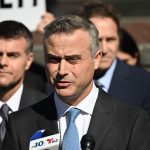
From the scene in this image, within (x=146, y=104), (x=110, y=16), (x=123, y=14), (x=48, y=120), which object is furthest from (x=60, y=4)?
(x=48, y=120)

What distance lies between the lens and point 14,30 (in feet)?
18.0

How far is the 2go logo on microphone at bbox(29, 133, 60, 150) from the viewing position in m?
3.72

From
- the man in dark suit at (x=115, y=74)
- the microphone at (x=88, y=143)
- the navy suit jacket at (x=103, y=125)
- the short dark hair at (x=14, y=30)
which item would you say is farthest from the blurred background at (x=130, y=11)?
the microphone at (x=88, y=143)

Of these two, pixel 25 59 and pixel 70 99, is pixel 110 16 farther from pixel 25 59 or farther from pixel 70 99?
pixel 70 99

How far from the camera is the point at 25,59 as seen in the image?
5.47 meters

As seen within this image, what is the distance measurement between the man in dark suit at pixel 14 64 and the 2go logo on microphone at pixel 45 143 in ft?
5.25

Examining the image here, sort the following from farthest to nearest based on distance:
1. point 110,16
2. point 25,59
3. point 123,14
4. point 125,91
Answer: point 123,14 → point 110,16 → point 125,91 → point 25,59

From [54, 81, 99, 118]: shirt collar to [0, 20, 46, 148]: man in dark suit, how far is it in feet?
4.53

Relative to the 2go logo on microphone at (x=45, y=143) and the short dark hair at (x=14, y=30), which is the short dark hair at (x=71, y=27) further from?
the short dark hair at (x=14, y=30)

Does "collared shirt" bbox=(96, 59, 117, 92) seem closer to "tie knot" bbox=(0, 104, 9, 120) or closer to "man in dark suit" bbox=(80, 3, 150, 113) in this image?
"man in dark suit" bbox=(80, 3, 150, 113)

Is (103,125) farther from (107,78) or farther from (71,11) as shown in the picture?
(71,11)

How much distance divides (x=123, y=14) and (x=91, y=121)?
8762 millimetres

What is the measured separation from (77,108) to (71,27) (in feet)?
1.51

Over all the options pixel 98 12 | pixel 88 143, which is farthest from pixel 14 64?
pixel 88 143
